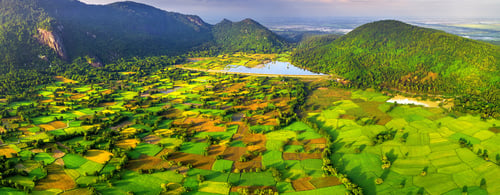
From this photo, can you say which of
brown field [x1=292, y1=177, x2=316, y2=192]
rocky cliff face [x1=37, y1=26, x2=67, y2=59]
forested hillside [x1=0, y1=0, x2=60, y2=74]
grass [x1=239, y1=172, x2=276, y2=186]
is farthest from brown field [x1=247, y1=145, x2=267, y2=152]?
rocky cliff face [x1=37, y1=26, x2=67, y2=59]

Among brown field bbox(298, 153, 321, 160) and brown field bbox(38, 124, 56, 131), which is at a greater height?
brown field bbox(38, 124, 56, 131)

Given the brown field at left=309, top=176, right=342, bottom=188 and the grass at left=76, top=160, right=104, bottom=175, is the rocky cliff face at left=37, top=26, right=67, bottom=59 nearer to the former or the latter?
the grass at left=76, top=160, right=104, bottom=175

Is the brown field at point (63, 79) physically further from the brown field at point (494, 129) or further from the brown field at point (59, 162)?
the brown field at point (494, 129)

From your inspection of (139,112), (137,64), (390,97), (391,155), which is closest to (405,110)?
(390,97)

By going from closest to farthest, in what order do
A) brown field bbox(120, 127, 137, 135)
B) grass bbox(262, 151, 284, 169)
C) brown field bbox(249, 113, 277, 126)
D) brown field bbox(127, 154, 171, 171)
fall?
brown field bbox(127, 154, 171, 171)
grass bbox(262, 151, 284, 169)
brown field bbox(120, 127, 137, 135)
brown field bbox(249, 113, 277, 126)

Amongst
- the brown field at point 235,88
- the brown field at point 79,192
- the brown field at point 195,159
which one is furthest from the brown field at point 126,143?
the brown field at point 235,88

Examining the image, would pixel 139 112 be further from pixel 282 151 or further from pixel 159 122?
pixel 282 151

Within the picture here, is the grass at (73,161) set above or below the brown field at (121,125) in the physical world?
below
